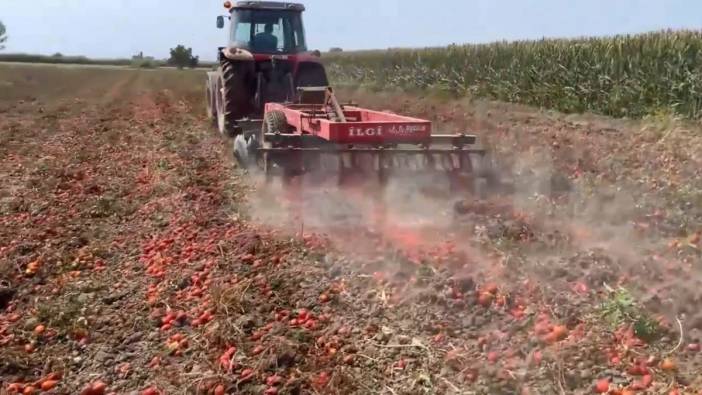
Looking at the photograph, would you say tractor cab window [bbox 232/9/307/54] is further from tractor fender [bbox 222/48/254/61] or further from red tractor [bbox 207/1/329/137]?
tractor fender [bbox 222/48/254/61]

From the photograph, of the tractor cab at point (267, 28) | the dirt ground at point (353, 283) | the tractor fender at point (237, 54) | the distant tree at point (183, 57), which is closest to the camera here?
the dirt ground at point (353, 283)

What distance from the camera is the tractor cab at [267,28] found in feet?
38.7

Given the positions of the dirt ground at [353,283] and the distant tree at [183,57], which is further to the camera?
the distant tree at [183,57]

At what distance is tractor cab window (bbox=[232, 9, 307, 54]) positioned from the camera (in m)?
11.8

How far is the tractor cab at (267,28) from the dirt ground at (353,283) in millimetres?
2970

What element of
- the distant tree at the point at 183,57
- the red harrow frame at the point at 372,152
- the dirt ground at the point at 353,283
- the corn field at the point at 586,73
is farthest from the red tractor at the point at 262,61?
the distant tree at the point at 183,57

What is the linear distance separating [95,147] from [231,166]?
3.82 meters

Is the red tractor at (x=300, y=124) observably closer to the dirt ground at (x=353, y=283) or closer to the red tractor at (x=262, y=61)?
the red tractor at (x=262, y=61)

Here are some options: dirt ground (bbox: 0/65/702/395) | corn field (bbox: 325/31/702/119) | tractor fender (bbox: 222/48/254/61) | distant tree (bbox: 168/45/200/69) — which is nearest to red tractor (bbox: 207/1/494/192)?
tractor fender (bbox: 222/48/254/61)

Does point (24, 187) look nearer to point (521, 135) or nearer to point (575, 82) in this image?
point (521, 135)

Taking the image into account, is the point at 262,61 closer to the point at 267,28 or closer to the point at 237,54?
the point at 237,54

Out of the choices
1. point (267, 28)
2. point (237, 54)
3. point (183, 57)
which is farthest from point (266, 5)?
point (183, 57)

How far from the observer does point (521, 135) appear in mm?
13008

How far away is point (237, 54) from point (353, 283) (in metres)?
7.26
